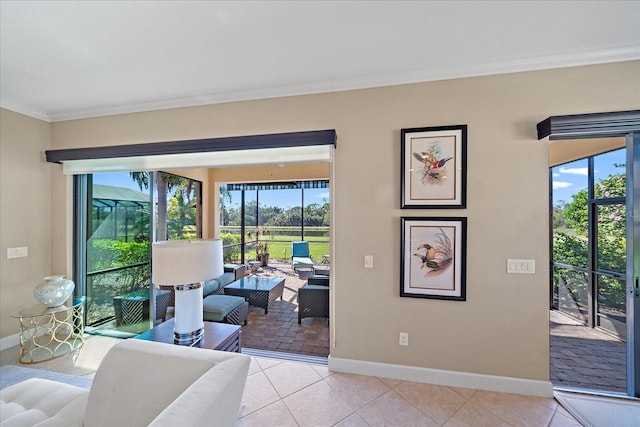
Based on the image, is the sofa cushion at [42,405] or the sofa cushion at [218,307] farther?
the sofa cushion at [218,307]

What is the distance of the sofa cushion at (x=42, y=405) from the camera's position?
133 centimetres

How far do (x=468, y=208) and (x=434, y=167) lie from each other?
18.6 inches

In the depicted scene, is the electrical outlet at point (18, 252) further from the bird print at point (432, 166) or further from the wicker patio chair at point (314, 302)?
the bird print at point (432, 166)

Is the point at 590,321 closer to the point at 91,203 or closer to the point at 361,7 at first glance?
the point at 361,7

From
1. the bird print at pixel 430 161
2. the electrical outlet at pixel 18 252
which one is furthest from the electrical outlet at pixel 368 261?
the electrical outlet at pixel 18 252

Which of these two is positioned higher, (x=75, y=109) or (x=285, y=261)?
(x=75, y=109)

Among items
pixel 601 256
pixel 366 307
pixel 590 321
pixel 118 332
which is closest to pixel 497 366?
pixel 366 307

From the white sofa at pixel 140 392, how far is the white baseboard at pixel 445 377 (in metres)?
1.53

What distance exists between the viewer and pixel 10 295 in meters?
2.98

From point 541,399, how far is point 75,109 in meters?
5.67

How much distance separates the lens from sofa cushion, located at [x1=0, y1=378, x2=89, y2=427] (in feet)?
4.35

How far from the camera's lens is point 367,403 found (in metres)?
2.08

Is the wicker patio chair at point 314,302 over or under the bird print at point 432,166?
under

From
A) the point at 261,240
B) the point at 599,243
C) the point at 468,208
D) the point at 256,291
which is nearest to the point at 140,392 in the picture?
the point at 468,208
